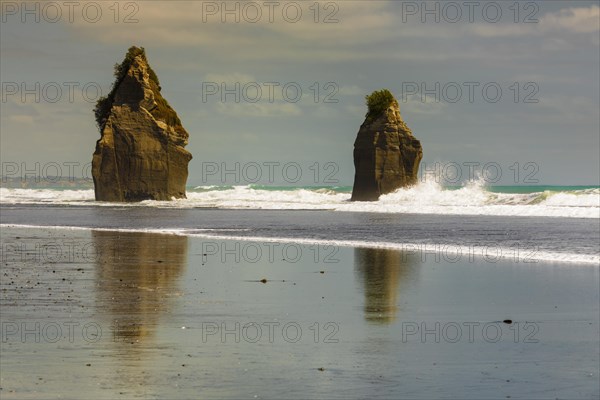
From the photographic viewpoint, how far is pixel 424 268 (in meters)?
21.6

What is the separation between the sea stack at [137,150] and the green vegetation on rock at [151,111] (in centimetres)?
20

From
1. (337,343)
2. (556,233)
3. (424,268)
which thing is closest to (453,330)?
(337,343)

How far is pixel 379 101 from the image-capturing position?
85188 millimetres

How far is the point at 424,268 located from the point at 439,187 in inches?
2546

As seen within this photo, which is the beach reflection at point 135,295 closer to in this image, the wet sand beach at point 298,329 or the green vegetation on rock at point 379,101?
the wet sand beach at point 298,329

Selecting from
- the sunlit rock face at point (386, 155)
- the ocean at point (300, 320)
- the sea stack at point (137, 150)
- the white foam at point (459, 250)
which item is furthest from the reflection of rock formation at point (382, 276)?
the sea stack at point (137, 150)

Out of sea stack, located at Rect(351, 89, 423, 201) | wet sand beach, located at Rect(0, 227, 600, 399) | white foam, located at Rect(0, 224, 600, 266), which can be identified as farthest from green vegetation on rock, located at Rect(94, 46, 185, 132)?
wet sand beach, located at Rect(0, 227, 600, 399)

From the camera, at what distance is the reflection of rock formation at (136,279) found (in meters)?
13.4

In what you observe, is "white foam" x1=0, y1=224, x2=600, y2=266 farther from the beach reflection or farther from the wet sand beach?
the beach reflection

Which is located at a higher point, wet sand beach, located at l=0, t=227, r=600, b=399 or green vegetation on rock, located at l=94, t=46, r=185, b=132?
green vegetation on rock, located at l=94, t=46, r=185, b=132

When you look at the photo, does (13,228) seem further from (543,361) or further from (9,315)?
(543,361)

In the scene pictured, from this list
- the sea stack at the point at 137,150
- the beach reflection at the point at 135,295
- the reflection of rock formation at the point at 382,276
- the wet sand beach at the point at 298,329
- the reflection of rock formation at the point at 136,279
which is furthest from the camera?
the sea stack at the point at 137,150

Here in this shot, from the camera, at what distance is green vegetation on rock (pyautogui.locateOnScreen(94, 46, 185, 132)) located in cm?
8981

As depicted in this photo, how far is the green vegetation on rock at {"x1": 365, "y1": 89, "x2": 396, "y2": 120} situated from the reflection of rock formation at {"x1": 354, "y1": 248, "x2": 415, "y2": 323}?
58.8 m
